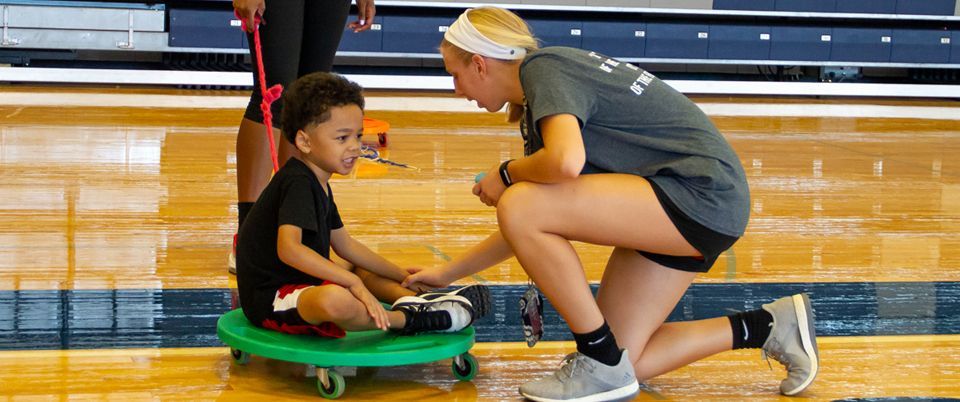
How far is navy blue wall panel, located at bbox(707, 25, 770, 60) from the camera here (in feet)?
26.0

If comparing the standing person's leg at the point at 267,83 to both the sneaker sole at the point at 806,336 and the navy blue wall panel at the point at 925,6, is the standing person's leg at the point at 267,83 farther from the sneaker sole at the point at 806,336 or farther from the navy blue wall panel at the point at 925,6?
the navy blue wall panel at the point at 925,6

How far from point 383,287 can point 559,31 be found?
6.00 metres

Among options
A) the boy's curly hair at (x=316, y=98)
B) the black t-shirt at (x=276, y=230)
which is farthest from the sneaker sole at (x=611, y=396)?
the boy's curly hair at (x=316, y=98)

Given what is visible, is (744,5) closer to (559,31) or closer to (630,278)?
(559,31)

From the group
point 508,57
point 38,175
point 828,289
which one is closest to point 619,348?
point 508,57

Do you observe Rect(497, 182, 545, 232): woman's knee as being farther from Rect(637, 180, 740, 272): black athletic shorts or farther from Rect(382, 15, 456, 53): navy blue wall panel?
Rect(382, 15, 456, 53): navy blue wall panel

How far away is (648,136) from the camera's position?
162 centimetres

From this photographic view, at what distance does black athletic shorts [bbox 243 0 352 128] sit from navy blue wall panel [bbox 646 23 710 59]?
5.68m

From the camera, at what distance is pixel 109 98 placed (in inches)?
234

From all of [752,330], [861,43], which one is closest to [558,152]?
[752,330]

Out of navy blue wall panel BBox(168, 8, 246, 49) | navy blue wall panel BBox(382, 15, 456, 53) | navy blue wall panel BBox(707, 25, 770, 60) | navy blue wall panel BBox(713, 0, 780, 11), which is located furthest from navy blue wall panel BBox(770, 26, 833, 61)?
navy blue wall panel BBox(168, 8, 246, 49)

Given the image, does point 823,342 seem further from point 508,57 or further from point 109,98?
point 109,98

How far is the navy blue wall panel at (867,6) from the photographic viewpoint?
320 inches

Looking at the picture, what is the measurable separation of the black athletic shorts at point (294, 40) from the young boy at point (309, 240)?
21.3 inches
